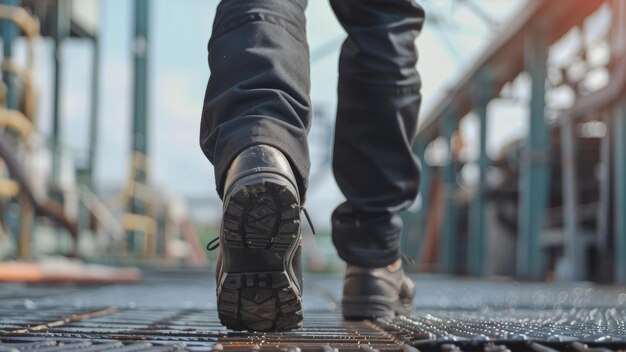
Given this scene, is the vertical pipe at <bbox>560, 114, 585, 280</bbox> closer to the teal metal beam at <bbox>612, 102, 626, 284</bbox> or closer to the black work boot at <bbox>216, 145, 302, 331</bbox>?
the teal metal beam at <bbox>612, 102, 626, 284</bbox>

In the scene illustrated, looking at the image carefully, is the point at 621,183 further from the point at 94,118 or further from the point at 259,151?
the point at 94,118

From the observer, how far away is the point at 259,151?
1.09m

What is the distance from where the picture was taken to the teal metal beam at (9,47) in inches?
179

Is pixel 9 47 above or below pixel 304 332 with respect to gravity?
above

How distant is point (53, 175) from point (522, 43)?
3.29m

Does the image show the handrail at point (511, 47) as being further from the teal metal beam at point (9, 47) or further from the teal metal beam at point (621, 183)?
the teal metal beam at point (9, 47)

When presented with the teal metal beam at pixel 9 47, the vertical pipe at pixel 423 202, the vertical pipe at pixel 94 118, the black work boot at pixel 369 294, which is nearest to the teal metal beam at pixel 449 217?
the vertical pipe at pixel 423 202

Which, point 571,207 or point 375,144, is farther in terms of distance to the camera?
point 571,207

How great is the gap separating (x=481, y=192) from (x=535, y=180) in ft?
7.81

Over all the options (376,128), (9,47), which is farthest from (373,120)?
(9,47)

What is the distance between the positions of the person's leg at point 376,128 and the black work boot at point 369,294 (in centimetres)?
2

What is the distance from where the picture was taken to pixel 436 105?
10742mm

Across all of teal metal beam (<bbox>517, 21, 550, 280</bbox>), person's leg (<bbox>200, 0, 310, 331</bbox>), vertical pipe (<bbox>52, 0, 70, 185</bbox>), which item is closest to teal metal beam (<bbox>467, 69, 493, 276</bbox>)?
teal metal beam (<bbox>517, 21, 550, 280</bbox>)

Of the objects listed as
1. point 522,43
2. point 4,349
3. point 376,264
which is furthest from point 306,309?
point 522,43
